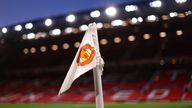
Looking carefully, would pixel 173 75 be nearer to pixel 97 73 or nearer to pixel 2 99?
pixel 2 99

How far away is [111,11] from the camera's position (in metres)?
38.5

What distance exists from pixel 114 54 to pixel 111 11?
4.56 m

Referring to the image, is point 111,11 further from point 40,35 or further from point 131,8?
point 40,35

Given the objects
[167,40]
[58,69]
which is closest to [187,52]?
[167,40]

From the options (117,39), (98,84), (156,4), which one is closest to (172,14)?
(156,4)

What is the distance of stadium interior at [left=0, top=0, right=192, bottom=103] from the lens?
105 ft

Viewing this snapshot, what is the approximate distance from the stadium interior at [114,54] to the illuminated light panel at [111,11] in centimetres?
5

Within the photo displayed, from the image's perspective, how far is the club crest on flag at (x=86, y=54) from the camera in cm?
438

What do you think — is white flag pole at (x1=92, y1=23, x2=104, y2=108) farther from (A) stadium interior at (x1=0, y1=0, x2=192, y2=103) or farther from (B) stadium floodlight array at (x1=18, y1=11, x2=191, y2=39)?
(B) stadium floodlight array at (x1=18, y1=11, x2=191, y2=39)

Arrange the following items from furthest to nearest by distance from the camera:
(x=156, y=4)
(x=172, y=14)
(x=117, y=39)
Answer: (x=117, y=39)
(x=172, y=14)
(x=156, y=4)

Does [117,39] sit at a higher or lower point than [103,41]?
lower

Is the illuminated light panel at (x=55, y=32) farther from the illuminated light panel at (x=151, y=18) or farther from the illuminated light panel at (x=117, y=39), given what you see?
the illuminated light panel at (x=151, y=18)

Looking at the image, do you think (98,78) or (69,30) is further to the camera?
(69,30)

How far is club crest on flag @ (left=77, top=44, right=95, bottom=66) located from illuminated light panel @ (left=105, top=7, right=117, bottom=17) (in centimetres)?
3412
